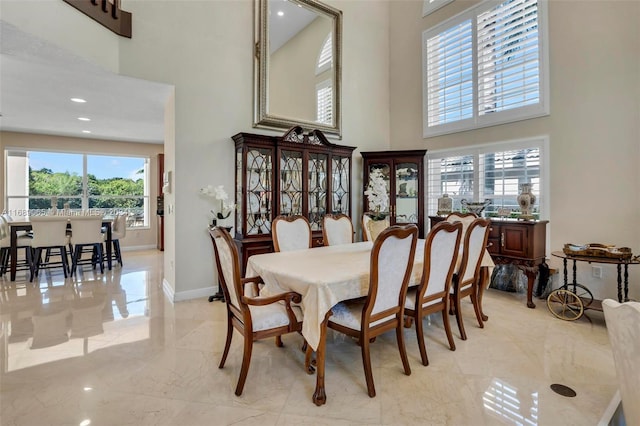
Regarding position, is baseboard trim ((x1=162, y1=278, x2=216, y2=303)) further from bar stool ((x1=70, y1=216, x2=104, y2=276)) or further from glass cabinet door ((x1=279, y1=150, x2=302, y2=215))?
bar stool ((x1=70, y1=216, x2=104, y2=276))

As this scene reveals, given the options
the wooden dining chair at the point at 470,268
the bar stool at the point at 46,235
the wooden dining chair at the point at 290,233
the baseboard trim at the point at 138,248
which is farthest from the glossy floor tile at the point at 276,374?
the baseboard trim at the point at 138,248

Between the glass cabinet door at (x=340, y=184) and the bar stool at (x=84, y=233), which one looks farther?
the bar stool at (x=84, y=233)

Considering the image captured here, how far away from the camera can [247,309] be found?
186 cm

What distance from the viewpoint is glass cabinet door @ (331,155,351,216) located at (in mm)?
4586

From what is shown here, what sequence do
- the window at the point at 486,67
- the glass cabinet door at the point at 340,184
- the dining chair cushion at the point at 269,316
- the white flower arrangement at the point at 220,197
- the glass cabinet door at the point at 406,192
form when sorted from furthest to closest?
the glass cabinet door at the point at 406,192
the glass cabinet door at the point at 340,184
the window at the point at 486,67
the white flower arrangement at the point at 220,197
the dining chair cushion at the point at 269,316

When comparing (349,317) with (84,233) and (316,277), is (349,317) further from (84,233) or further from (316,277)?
(84,233)

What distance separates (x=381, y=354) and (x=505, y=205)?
9.46 ft

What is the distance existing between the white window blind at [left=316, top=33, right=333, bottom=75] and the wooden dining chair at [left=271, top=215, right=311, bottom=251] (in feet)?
9.13

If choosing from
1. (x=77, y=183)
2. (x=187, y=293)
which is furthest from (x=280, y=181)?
(x=77, y=183)

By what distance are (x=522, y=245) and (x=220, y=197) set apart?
3492 millimetres

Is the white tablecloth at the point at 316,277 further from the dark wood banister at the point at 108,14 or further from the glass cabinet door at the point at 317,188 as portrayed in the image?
the dark wood banister at the point at 108,14

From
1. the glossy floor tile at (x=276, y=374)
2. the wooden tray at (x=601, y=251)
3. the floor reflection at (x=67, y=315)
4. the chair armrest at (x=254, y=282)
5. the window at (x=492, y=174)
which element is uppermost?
the window at (x=492, y=174)

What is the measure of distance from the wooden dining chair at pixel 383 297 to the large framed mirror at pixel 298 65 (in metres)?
2.90

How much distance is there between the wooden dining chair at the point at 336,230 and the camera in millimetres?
3420
